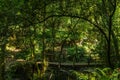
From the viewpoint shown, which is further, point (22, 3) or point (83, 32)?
point (83, 32)

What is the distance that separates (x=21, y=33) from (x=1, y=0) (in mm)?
1997

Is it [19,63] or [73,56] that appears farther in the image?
[73,56]

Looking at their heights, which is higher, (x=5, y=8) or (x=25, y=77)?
(x=5, y=8)

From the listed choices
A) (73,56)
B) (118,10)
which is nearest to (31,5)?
(118,10)

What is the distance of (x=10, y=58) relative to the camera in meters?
22.7

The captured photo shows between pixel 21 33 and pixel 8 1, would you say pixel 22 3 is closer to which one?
pixel 8 1

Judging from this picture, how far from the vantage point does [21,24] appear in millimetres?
10188

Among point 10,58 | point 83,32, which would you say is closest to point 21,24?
point 83,32

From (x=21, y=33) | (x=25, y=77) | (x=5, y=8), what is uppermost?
(x=5, y=8)

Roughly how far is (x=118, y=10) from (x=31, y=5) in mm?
7123

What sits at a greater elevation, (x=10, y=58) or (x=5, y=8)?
(x=5, y=8)

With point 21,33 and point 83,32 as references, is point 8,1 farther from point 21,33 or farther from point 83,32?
point 83,32

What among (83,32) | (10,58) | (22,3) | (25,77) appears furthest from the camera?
(10,58)

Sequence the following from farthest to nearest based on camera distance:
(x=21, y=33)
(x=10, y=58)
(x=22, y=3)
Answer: (x=10, y=58)
(x=21, y=33)
(x=22, y=3)
